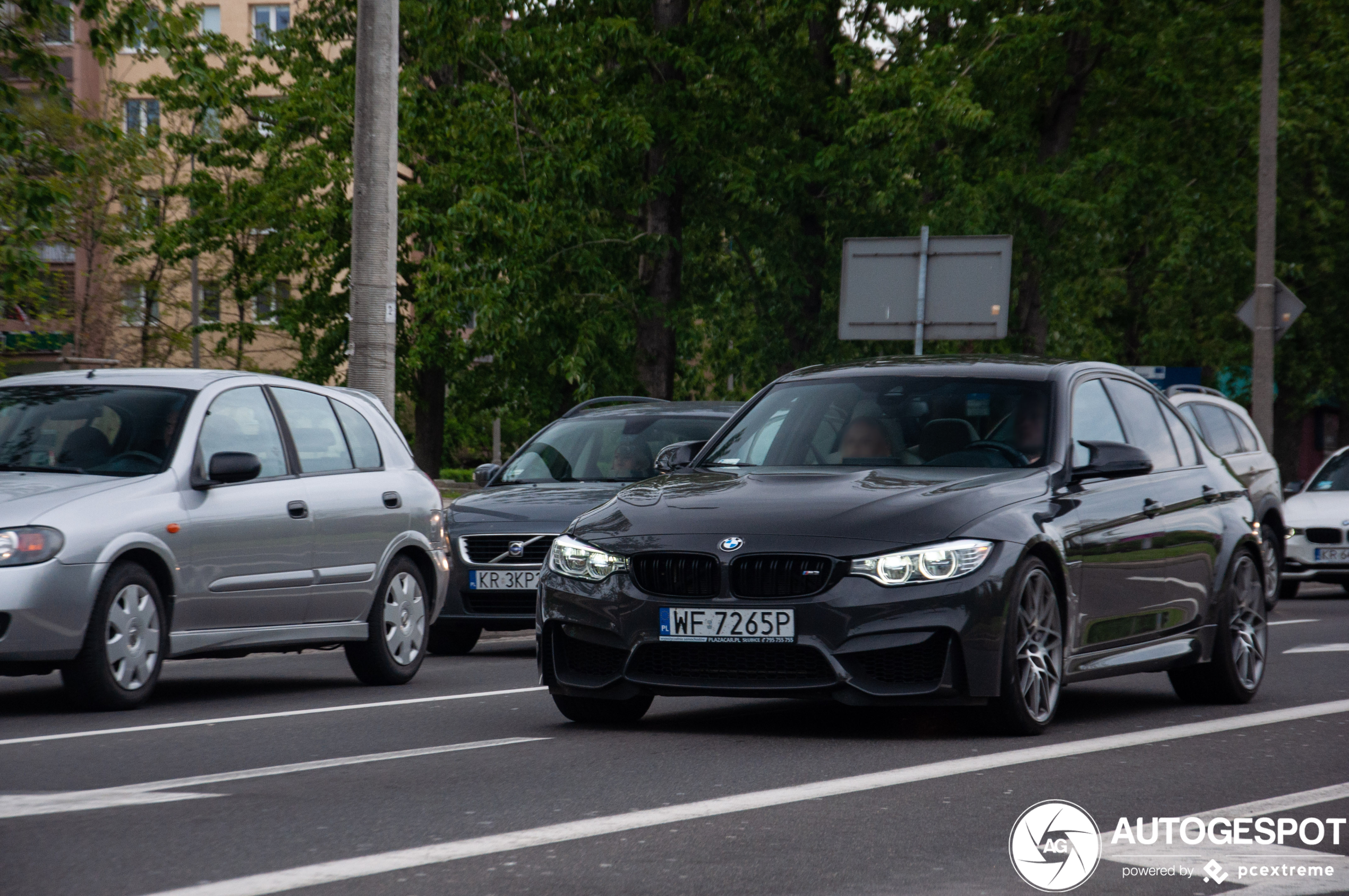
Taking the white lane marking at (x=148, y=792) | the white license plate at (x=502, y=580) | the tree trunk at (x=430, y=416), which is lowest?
→ the tree trunk at (x=430, y=416)

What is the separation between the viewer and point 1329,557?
2098 cm

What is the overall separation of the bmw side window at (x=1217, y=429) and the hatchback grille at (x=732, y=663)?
11.6m

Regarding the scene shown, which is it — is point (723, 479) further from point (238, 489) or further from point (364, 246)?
point (364, 246)

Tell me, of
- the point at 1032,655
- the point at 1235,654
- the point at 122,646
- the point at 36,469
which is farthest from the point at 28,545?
the point at 1235,654

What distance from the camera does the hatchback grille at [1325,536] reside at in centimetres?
2092

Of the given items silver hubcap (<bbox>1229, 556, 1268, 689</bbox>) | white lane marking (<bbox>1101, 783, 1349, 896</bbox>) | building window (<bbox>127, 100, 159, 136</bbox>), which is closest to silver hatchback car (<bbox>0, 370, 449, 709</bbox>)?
silver hubcap (<bbox>1229, 556, 1268, 689</bbox>)

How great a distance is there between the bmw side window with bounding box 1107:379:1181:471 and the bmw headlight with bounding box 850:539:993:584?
7.32 ft

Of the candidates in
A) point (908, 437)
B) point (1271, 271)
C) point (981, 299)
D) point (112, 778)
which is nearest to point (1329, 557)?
point (981, 299)

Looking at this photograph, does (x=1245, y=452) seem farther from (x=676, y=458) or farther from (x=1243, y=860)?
(x=1243, y=860)

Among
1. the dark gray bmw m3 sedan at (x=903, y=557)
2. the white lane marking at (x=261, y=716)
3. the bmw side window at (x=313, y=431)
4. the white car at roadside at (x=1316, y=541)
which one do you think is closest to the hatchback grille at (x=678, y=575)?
the dark gray bmw m3 sedan at (x=903, y=557)

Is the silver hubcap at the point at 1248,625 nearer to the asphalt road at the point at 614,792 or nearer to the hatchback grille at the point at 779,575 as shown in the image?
the asphalt road at the point at 614,792

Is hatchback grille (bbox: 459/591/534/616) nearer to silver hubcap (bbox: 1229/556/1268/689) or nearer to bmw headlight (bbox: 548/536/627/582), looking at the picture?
silver hubcap (bbox: 1229/556/1268/689)

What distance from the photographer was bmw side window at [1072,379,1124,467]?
9.01 metres

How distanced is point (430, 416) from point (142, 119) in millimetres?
25468
